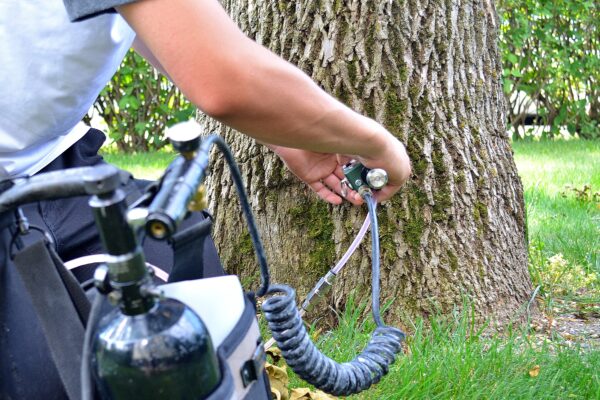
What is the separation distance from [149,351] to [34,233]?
0.51 metres

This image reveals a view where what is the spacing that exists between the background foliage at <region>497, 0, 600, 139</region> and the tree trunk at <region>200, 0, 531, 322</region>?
236 inches

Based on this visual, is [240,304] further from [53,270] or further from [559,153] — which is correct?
[559,153]

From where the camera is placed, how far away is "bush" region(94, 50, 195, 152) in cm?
927

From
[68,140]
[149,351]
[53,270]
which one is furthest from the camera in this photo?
[68,140]

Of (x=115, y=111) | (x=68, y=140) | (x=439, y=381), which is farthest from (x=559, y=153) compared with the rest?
(x=68, y=140)

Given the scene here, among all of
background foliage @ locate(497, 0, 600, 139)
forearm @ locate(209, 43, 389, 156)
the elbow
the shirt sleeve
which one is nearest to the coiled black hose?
forearm @ locate(209, 43, 389, 156)

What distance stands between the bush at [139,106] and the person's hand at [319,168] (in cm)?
692

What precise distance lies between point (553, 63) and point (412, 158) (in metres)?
7.53

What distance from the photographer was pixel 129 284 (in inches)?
42.0

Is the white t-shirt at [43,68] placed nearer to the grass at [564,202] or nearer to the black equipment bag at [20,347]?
the black equipment bag at [20,347]

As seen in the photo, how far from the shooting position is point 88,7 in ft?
4.36

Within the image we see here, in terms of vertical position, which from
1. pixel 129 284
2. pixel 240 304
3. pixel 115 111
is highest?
pixel 129 284

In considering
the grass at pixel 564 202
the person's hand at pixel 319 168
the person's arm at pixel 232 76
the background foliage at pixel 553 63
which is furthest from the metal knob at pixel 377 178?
the background foliage at pixel 553 63

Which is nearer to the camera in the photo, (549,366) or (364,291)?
(549,366)
